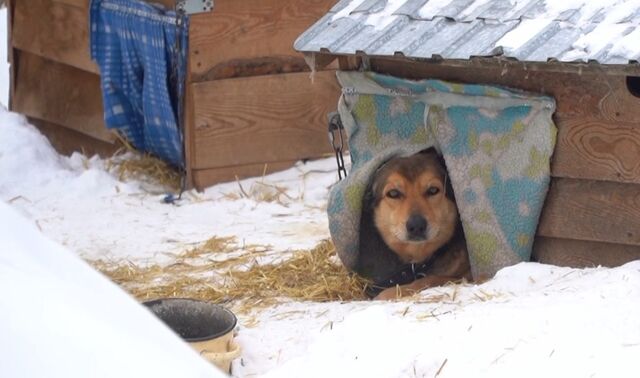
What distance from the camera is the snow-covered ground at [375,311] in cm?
477

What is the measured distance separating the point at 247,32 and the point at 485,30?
2.91 meters

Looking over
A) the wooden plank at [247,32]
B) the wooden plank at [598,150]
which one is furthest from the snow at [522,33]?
the wooden plank at [247,32]

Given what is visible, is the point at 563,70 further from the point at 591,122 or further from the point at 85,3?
the point at 85,3

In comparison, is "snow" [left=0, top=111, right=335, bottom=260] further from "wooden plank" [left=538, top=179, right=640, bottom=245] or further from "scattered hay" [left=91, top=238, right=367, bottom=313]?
"wooden plank" [left=538, top=179, right=640, bottom=245]

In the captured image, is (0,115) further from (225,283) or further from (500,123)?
(500,123)

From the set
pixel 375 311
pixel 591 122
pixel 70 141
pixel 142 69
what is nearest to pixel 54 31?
pixel 70 141

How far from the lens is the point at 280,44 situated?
8836 mm

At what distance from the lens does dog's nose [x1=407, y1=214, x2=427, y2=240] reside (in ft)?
22.1

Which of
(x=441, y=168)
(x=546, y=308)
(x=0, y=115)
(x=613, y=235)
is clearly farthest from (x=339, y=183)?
(x=0, y=115)

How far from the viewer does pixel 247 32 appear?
8.72m

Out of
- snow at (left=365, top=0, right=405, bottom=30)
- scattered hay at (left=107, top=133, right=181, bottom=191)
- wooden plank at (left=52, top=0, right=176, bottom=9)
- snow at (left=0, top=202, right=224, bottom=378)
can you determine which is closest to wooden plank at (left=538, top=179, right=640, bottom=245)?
snow at (left=365, top=0, right=405, bottom=30)

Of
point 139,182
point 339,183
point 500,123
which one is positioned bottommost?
point 139,182

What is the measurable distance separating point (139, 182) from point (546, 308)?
15.4ft

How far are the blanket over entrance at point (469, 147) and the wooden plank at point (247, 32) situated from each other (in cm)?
188
